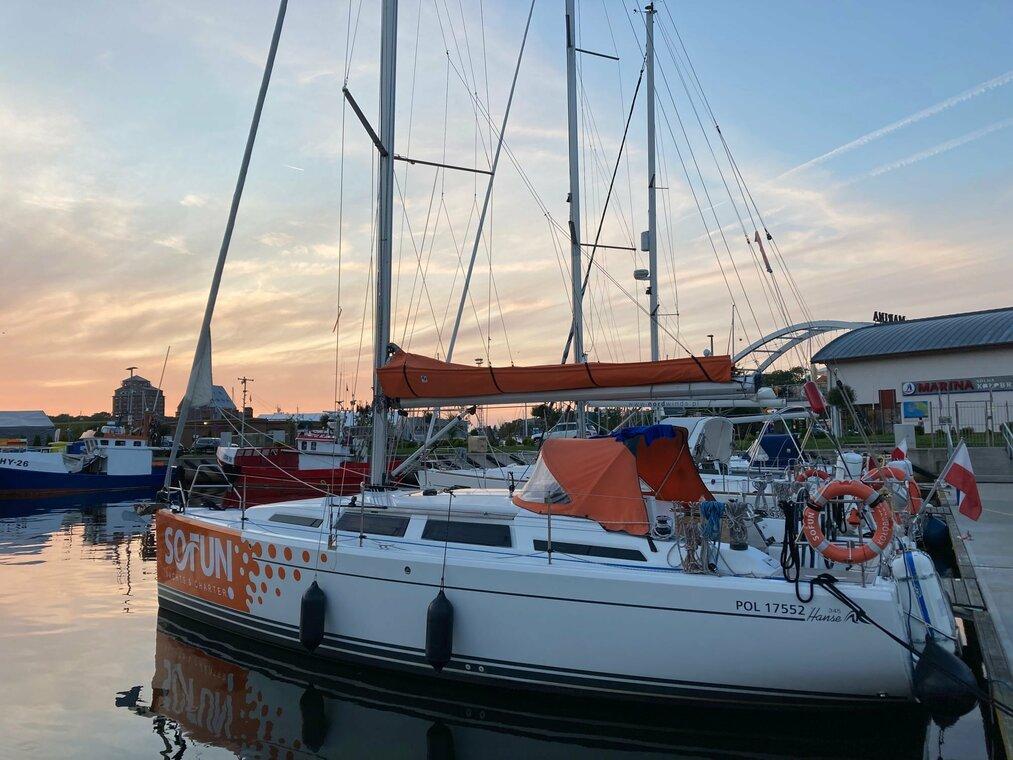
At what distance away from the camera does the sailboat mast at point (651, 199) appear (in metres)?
17.9

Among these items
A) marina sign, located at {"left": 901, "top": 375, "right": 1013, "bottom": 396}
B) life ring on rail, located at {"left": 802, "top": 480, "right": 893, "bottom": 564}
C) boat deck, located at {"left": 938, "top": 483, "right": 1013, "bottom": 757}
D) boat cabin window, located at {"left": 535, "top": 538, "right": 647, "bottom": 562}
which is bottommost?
boat deck, located at {"left": 938, "top": 483, "right": 1013, "bottom": 757}

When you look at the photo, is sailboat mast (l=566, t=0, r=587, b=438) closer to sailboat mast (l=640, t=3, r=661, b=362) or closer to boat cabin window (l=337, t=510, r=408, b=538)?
sailboat mast (l=640, t=3, r=661, b=362)

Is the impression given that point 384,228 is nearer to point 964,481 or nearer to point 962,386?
point 964,481

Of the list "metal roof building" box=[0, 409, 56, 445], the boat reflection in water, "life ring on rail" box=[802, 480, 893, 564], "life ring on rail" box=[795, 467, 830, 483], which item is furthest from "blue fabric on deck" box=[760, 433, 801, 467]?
"metal roof building" box=[0, 409, 56, 445]

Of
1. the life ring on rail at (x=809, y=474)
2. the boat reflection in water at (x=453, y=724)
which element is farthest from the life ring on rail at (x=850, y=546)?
the life ring on rail at (x=809, y=474)

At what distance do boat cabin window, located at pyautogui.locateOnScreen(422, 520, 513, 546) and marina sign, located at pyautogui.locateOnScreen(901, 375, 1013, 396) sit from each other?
25027 millimetres

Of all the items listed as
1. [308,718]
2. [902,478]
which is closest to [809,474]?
[902,478]

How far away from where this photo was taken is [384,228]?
9.99 m

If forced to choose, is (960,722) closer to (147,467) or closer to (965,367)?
(147,467)

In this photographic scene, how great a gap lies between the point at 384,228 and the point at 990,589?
27.9 feet

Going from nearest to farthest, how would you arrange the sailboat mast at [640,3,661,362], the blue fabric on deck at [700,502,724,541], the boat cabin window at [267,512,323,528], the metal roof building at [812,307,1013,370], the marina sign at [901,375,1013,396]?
the blue fabric on deck at [700,502,724,541]
the boat cabin window at [267,512,323,528]
the sailboat mast at [640,3,661,362]
the marina sign at [901,375,1013,396]
the metal roof building at [812,307,1013,370]

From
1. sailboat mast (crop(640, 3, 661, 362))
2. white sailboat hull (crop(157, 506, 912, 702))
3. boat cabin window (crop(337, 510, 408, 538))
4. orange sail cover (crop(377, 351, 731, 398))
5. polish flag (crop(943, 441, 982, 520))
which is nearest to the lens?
white sailboat hull (crop(157, 506, 912, 702))

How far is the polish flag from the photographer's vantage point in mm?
9531

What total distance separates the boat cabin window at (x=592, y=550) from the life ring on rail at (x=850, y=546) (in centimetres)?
152
